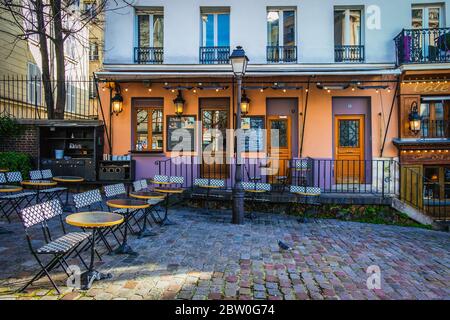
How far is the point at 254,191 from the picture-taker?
8352 mm

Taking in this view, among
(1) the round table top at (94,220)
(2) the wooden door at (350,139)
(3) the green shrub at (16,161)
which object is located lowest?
(1) the round table top at (94,220)

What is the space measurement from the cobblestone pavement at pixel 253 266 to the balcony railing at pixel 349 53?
6.40m

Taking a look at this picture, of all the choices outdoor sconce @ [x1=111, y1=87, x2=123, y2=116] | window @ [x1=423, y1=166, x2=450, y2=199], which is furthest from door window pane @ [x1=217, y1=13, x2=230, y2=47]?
window @ [x1=423, y1=166, x2=450, y2=199]

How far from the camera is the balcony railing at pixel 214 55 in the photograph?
11031 millimetres

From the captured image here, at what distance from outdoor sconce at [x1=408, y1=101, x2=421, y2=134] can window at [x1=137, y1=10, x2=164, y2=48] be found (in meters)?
8.86

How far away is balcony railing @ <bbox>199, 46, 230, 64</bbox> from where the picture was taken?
11031 mm

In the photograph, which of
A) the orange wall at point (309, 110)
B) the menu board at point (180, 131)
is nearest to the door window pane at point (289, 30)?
the orange wall at point (309, 110)

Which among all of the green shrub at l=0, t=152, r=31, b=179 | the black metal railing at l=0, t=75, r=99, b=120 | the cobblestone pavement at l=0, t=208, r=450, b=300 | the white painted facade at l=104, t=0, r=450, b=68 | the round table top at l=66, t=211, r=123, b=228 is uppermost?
the white painted facade at l=104, t=0, r=450, b=68

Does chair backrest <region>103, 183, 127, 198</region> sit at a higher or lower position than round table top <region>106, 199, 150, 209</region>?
higher

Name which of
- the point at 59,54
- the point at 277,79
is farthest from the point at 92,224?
the point at 59,54

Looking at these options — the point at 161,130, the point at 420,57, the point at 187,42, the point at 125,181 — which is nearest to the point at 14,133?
the point at 125,181

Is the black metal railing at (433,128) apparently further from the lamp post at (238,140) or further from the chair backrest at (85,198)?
the chair backrest at (85,198)

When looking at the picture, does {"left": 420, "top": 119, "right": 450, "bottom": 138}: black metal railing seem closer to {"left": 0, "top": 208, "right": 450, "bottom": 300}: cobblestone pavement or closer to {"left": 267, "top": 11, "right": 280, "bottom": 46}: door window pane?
{"left": 0, "top": 208, "right": 450, "bottom": 300}: cobblestone pavement
